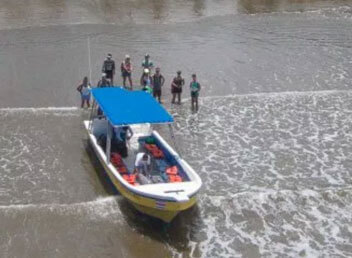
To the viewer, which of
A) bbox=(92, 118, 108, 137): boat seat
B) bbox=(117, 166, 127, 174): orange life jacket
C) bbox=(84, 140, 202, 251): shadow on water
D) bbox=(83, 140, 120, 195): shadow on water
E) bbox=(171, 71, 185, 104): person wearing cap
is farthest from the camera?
bbox=(171, 71, 185, 104): person wearing cap

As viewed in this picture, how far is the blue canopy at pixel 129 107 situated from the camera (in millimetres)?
15844

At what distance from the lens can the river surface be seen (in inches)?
574

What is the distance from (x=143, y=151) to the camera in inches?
693

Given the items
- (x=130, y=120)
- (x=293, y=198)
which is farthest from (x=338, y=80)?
(x=130, y=120)

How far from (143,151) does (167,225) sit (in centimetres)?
355

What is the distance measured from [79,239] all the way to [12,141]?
7149 millimetres

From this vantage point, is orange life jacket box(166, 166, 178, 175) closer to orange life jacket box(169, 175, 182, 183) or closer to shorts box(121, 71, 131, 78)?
orange life jacket box(169, 175, 182, 183)

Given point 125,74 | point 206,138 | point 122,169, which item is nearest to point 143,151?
point 122,169

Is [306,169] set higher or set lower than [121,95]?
lower

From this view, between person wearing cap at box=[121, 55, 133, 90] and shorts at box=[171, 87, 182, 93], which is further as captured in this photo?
person wearing cap at box=[121, 55, 133, 90]

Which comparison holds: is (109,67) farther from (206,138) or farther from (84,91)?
(206,138)

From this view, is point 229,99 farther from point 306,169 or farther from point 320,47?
point 320,47

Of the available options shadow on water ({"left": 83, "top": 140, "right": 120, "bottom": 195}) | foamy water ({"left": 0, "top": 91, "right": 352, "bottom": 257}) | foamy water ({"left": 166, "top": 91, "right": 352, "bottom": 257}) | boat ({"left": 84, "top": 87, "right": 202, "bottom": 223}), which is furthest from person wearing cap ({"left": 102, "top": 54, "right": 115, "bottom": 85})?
shadow on water ({"left": 83, "top": 140, "right": 120, "bottom": 195})

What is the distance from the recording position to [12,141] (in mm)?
20016
